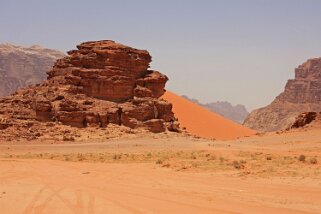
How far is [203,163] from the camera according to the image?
63.6 feet

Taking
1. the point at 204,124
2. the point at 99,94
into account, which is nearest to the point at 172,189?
the point at 99,94

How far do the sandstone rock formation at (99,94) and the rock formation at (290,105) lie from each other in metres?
84.3

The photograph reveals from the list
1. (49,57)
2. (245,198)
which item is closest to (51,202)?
(245,198)

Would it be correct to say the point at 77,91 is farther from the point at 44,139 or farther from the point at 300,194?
the point at 300,194

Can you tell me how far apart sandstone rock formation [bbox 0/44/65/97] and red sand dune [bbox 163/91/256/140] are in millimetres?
82668

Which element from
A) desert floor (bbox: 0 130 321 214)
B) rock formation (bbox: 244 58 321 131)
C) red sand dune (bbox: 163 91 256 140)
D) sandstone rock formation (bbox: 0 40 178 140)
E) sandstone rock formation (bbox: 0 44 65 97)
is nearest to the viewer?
desert floor (bbox: 0 130 321 214)

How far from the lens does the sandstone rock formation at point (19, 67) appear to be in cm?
15200

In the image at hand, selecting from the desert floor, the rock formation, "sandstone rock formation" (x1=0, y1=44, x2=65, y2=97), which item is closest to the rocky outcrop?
the desert floor

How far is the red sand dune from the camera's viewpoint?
6905 cm

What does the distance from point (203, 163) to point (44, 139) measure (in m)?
21.0

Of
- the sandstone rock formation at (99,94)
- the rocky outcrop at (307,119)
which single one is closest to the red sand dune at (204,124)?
the sandstone rock formation at (99,94)

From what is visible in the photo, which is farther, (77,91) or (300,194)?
(77,91)

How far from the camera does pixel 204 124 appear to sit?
74.4 metres

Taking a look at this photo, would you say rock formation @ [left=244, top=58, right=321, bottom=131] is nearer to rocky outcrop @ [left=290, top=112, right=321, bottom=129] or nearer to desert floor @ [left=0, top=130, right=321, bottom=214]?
rocky outcrop @ [left=290, top=112, right=321, bottom=129]
